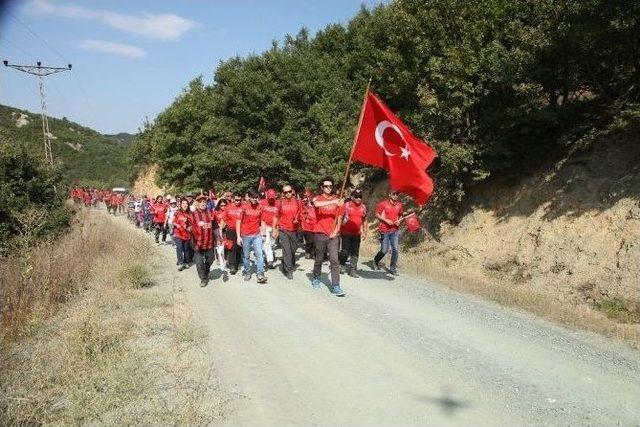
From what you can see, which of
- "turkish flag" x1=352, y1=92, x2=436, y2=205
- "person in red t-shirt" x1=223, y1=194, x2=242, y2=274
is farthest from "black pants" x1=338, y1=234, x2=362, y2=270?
"turkish flag" x1=352, y1=92, x2=436, y2=205

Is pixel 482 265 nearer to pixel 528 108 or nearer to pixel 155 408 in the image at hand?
pixel 528 108

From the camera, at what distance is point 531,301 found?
880 centimetres

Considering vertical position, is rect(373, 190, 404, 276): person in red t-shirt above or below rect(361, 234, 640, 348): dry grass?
above

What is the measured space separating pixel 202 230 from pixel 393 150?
15.0ft

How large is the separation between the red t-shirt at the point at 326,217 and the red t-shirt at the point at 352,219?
193 cm

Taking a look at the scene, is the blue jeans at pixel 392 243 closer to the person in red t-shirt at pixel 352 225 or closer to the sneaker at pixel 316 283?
the person in red t-shirt at pixel 352 225

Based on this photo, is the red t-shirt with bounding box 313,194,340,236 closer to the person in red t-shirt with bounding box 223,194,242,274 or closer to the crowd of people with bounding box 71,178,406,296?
the crowd of people with bounding box 71,178,406,296

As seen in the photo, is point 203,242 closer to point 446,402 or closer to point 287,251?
point 287,251

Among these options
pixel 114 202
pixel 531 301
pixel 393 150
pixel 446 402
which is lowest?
pixel 531 301

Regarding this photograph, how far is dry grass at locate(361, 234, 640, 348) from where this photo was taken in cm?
734

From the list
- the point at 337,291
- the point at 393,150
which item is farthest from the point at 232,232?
the point at 393,150

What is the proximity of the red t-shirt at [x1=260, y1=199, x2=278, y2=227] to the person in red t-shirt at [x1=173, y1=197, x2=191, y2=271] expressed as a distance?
2.18m

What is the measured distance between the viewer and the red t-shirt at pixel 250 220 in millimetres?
10828

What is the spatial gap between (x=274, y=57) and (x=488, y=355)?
770 inches
